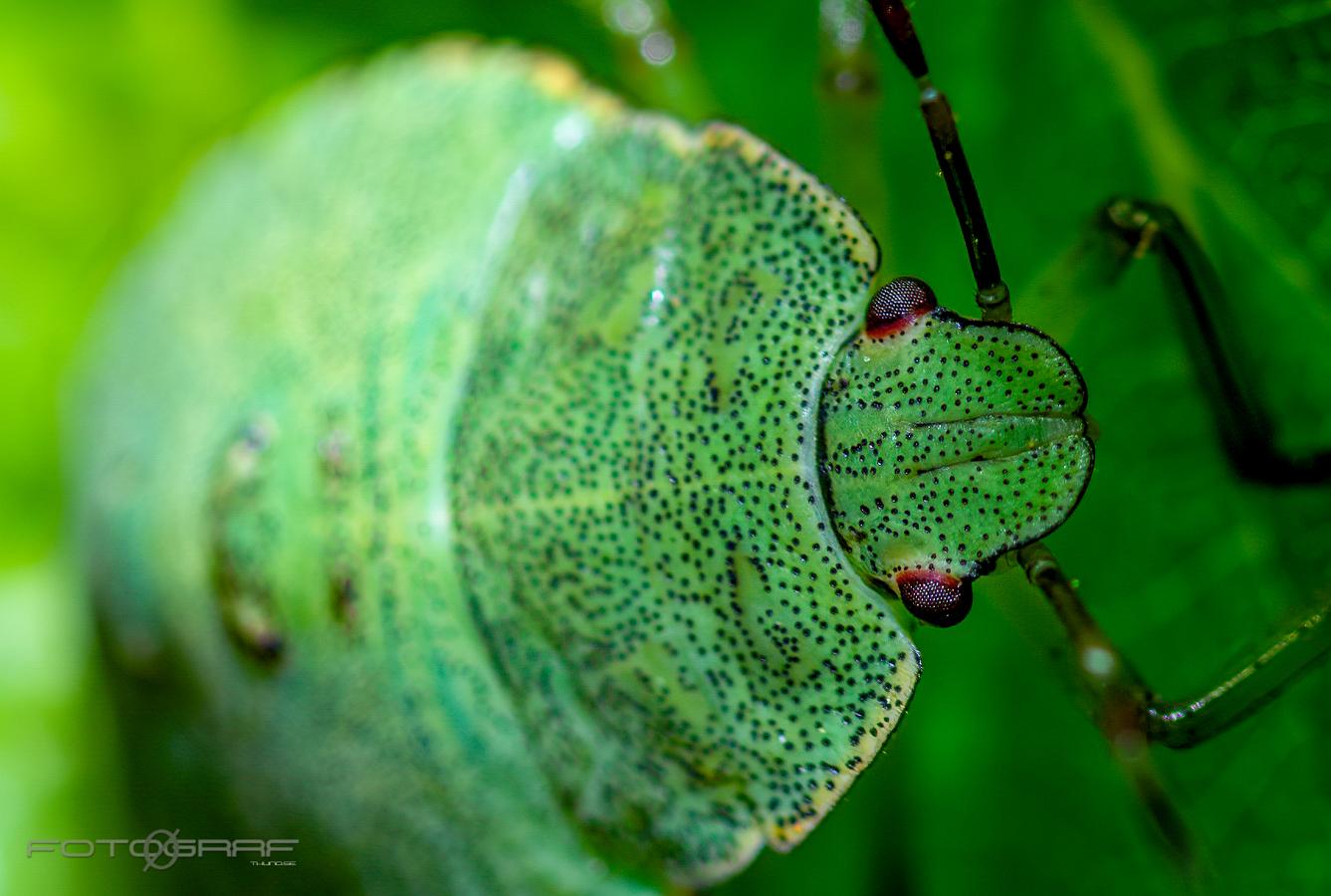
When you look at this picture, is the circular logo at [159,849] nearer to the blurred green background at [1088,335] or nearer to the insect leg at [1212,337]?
the blurred green background at [1088,335]

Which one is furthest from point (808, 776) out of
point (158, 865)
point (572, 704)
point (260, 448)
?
point (158, 865)

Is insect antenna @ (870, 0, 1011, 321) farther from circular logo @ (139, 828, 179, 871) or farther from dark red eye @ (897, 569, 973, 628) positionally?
circular logo @ (139, 828, 179, 871)

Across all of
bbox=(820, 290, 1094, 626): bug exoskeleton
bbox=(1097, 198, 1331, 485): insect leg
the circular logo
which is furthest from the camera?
the circular logo

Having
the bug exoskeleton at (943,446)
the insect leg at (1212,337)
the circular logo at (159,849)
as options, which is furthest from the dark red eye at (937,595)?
the circular logo at (159,849)

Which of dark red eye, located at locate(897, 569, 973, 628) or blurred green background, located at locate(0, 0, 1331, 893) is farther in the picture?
blurred green background, located at locate(0, 0, 1331, 893)

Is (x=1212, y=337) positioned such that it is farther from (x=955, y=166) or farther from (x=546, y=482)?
(x=546, y=482)

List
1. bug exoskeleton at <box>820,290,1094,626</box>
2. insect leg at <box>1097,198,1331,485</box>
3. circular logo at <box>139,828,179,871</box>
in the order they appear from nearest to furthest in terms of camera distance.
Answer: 1. bug exoskeleton at <box>820,290,1094,626</box>
2. insect leg at <box>1097,198,1331,485</box>
3. circular logo at <box>139,828,179,871</box>

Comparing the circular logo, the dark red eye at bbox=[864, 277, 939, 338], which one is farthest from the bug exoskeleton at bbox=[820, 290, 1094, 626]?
the circular logo
